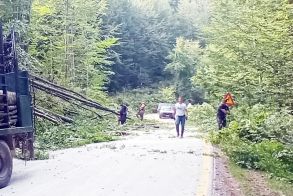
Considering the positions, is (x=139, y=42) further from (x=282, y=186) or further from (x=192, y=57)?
(x=282, y=186)

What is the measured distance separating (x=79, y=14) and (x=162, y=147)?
88.4 feet

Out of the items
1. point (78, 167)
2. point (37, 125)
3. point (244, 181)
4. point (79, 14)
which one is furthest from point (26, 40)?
point (244, 181)

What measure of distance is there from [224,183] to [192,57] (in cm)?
6219

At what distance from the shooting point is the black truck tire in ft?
31.6

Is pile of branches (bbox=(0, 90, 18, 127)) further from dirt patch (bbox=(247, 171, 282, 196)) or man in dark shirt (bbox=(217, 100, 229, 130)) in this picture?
man in dark shirt (bbox=(217, 100, 229, 130))

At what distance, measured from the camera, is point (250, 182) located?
1036 centimetres

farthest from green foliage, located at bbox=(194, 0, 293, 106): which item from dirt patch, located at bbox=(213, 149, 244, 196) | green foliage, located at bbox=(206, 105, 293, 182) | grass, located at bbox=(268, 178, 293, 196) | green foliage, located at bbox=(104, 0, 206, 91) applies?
green foliage, located at bbox=(104, 0, 206, 91)

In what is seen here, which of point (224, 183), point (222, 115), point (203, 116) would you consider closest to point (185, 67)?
point (203, 116)

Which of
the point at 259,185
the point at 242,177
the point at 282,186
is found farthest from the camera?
the point at 242,177

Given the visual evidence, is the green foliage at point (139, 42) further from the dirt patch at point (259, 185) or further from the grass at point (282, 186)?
the grass at point (282, 186)

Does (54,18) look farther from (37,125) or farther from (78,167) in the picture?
(78,167)

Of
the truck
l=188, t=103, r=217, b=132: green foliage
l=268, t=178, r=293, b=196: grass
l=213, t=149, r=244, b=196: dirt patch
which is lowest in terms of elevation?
l=188, t=103, r=217, b=132: green foliage

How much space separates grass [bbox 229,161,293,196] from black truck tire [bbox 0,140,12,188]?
4634mm

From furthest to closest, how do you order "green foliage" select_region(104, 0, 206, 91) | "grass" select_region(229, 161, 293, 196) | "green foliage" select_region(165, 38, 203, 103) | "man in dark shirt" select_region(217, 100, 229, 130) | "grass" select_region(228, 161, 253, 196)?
"green foliage" select_region(104, 0, 206, 91) < "green foliage" select_region(165, 38, 203, 103) < "man in dark shirt" select_region(217, 100, 229, 130) < "grass" select_region(229, 161, 293, 196) < "grass" select_region(228, 161, 253, 196)
